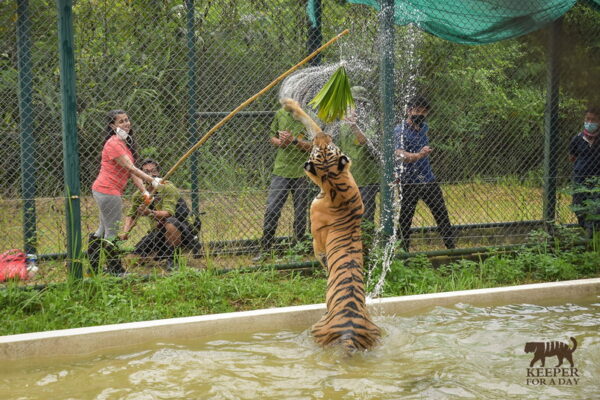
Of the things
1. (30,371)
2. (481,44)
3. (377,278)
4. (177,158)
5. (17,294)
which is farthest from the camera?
(481,44)

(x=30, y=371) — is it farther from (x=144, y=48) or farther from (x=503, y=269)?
(x=503, y=269)

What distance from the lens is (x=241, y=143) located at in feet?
20.1

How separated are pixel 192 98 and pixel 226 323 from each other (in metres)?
2.42

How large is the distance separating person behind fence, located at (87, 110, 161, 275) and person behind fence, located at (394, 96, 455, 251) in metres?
2.31

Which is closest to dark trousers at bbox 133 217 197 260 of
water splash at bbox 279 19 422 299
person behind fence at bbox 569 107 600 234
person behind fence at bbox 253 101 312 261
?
person behind fence at bbox 253 101 312 261

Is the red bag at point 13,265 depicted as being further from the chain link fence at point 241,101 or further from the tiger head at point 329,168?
the tiger head at point 329,168

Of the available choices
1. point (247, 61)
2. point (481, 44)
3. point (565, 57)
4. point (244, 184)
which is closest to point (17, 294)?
point (244, 184)

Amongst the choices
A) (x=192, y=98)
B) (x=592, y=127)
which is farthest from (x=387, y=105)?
(x=592, y=127)

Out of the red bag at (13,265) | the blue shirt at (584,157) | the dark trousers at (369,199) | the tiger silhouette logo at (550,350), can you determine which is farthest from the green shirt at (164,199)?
the blue shirt at (584,157)

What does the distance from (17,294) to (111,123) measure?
1.68 metres

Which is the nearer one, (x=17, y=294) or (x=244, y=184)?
(x=17, y=294)

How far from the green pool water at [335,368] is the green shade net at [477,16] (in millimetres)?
2948

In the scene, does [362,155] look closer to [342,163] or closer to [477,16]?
[477,16]

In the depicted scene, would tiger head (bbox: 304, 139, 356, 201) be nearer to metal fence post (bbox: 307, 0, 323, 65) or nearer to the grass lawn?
the grass lawn
